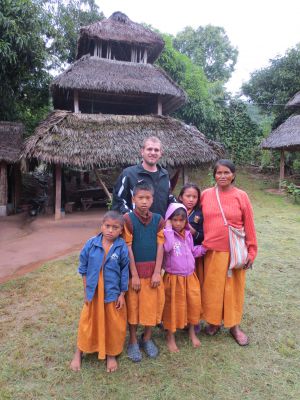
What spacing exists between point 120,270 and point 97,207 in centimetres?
891

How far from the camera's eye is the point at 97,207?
11.2m

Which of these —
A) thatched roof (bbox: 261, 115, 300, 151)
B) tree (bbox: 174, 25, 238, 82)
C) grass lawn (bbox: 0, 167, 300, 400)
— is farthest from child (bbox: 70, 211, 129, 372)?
tree (bbox: 174, 25, 238, 82)

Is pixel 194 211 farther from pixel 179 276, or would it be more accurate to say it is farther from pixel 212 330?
pixel 212 330

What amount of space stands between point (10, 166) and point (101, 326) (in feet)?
32.4

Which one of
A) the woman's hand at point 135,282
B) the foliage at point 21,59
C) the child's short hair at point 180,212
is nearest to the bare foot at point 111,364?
the woman's hand at point 135,282

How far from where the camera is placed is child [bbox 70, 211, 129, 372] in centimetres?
246

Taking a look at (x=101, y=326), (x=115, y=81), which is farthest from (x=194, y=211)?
(x=115, y=81)

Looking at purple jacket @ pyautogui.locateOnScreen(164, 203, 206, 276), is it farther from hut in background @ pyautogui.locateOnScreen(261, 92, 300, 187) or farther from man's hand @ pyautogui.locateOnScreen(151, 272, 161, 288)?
hut in background @ pyautogui.locateOnScreen(261, 92, 300, 187)

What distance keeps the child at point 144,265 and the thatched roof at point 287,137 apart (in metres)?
12.1

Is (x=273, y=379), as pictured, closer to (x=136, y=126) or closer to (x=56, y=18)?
(x=136, y=126)

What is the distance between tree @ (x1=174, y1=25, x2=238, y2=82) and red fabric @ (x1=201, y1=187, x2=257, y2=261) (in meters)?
27.8

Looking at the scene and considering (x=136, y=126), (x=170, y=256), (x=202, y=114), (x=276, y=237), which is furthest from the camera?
(x=202, y=114)

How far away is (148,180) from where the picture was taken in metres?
2.68

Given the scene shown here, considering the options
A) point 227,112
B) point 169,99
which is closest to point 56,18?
point 169,99
